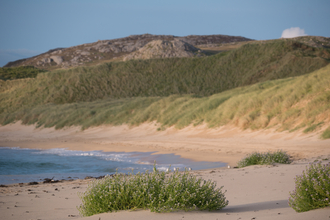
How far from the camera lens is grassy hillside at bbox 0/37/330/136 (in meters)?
20.2

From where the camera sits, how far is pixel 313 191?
3.70 metres

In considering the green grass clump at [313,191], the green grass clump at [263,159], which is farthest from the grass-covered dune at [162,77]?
the green grass clump at [313,191]

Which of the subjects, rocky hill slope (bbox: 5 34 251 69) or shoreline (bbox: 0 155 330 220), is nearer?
shoreline (bbox: 0 155 330 220)

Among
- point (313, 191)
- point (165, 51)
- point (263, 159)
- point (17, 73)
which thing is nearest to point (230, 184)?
point (313, 191)

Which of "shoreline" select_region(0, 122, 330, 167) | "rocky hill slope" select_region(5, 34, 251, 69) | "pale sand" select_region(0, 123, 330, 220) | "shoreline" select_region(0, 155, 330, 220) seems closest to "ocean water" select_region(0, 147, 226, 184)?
"shoreline" select_region(0, 122, 330, 167)

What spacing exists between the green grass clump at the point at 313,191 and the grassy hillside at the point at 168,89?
13.5 meters

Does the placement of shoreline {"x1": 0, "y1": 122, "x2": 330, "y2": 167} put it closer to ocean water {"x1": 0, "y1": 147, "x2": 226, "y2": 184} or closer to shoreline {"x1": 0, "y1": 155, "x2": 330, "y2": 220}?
ocean water {"x1": 0, "y1": 147, "x2": 226, "y2": 184}

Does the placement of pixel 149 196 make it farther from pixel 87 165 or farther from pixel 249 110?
pixel 249 110

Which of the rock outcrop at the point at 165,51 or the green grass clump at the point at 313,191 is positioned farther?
the rock outcrop at the point at 165,51

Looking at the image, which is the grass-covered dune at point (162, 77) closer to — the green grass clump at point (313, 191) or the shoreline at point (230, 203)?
the shoreline at point (230, 203)

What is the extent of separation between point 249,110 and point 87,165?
1005cm

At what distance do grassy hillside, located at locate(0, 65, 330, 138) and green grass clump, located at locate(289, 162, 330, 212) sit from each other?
9.62 metres

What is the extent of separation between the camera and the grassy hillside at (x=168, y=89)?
2025 centimetres

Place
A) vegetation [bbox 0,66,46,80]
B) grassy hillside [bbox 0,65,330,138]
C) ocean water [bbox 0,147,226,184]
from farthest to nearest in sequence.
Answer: vegetation [bbox 0,66,46,80]
grassy hillside [bbox 0,65,330,138]
ocean water [bbox 0,147,226,184]
